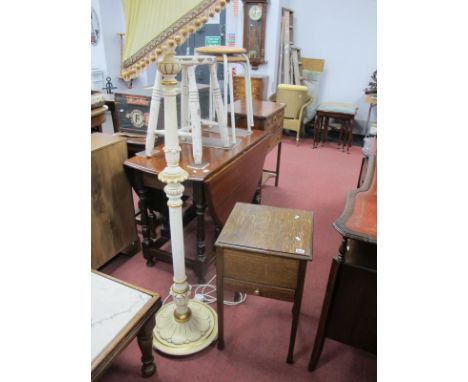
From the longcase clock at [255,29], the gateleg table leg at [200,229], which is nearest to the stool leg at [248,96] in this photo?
the gateleg table leg at [200,229]

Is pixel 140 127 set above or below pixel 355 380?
above

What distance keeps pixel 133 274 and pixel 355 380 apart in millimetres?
1335

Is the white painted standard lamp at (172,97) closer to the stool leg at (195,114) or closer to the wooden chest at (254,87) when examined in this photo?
the stool leg at (195,114)

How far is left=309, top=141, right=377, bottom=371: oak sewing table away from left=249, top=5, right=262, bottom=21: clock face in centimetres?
387

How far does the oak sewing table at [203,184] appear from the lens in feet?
5.49

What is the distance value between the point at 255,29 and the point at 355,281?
4.22 metres

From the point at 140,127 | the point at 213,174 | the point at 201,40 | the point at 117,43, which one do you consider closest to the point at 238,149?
the point at 213,174

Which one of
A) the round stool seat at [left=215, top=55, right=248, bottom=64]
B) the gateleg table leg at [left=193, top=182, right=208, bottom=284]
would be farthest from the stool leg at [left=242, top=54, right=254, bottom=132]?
the gateleg table leg at [left=193, top=182, right=208, bottom=284]

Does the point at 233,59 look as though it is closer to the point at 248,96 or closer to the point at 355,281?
the point at 248,96

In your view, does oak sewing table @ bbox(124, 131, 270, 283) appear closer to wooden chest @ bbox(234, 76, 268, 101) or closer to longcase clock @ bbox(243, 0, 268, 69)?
wooden chest @ bbox(234, 76, 268, 101)

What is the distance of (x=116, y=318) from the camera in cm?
107

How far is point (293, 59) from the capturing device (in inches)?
184

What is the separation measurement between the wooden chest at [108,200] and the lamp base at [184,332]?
570 mm
